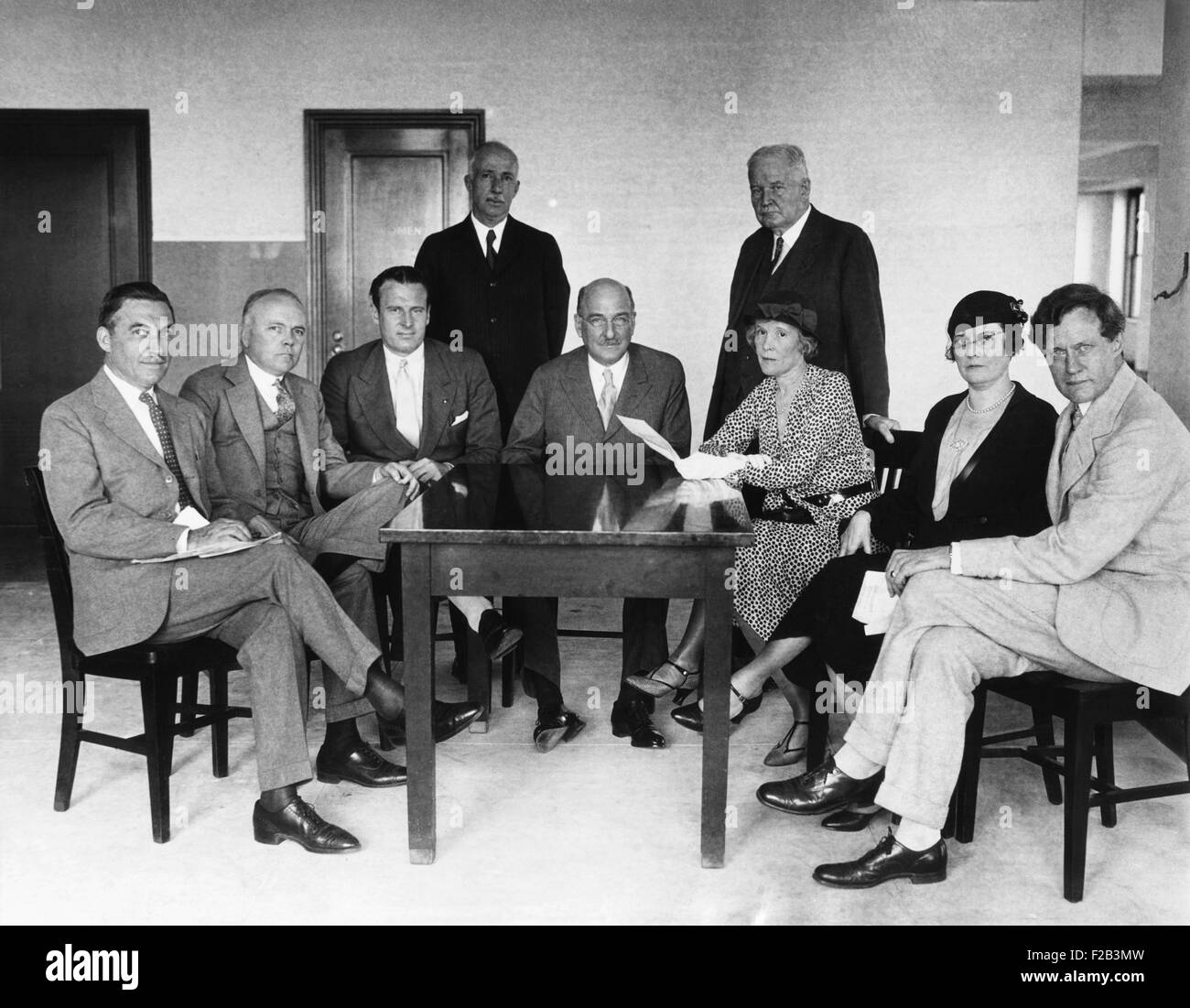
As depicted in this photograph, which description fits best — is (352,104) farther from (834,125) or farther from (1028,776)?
(1028,776)

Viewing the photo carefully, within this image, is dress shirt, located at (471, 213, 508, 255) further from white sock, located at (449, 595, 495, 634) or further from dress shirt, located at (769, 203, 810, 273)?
white sock, located at (449, 595, 495, 634)

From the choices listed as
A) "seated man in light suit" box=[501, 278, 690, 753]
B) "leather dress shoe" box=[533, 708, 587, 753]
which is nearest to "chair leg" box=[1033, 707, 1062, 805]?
"seated man in light suit" box=[501, 278, 690, 753]

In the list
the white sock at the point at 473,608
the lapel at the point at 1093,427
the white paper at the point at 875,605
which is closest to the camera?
the lapel at the point at 1093,427

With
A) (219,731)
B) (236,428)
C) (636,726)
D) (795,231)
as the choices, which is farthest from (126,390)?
(795,231)

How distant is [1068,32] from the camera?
641 centimetres

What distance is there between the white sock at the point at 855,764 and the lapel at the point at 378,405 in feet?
6.39

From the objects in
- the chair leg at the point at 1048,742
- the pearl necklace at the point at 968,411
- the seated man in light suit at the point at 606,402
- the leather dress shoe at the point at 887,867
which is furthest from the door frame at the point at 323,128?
the leather dress shoe at the point at 887,867

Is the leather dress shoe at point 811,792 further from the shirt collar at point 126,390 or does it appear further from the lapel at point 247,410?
the shirt collar at point 126,390

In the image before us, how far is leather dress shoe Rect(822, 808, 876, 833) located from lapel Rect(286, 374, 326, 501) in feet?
5.91

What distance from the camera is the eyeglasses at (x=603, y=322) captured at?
4016 millimetres

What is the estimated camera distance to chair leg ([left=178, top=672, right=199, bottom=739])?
10.3 ft

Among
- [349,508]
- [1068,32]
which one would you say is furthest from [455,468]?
[1068,32]

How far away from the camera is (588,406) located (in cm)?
406

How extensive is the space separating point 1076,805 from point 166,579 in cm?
214
